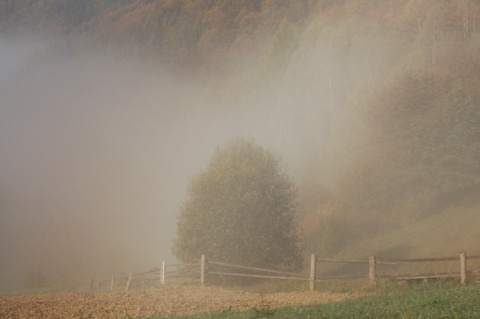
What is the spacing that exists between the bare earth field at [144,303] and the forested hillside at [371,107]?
36408 mm

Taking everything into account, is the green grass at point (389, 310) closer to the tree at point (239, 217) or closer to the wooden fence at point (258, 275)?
the wooden fence at point (258, 275)

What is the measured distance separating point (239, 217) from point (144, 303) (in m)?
23.3

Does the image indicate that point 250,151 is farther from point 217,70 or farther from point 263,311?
point 217,70

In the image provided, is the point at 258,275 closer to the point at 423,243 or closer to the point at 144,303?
the point at 144,303

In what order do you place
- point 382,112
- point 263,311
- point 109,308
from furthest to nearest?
point 382,112 → point 109,308 → point 263,311

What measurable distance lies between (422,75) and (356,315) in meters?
69.2

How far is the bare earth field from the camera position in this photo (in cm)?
2122

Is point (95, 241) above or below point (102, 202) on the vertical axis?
below

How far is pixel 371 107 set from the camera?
8044cm

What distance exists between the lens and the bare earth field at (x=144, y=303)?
21219mm

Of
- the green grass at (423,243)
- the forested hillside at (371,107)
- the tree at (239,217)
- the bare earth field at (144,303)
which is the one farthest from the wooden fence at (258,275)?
the forested hillside at (371,107)

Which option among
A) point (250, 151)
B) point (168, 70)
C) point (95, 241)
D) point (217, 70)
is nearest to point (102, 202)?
point (95, 241)

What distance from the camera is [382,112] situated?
79.0 meters

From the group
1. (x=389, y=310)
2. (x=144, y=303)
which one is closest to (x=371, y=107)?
(x=144, y=303)
